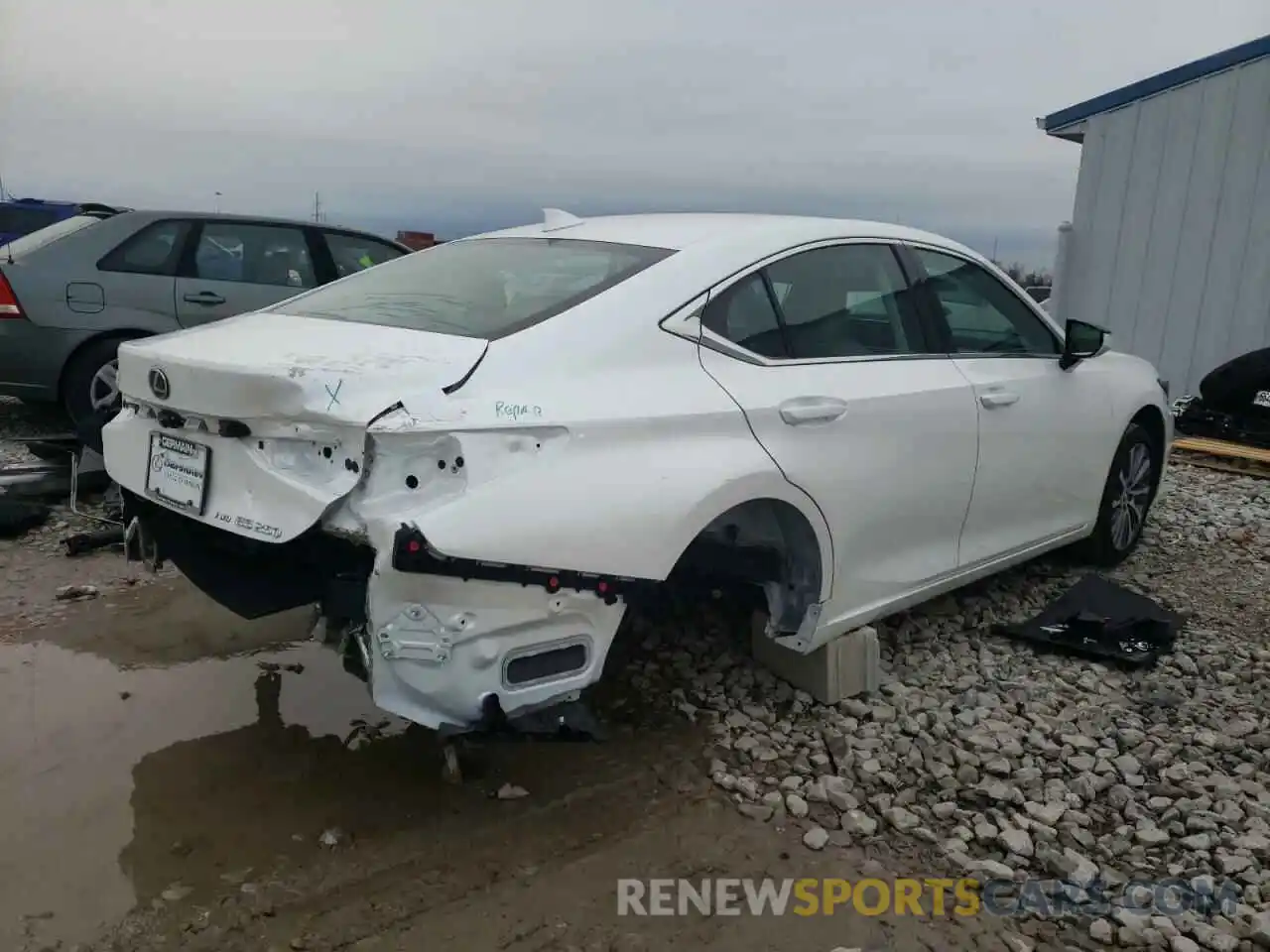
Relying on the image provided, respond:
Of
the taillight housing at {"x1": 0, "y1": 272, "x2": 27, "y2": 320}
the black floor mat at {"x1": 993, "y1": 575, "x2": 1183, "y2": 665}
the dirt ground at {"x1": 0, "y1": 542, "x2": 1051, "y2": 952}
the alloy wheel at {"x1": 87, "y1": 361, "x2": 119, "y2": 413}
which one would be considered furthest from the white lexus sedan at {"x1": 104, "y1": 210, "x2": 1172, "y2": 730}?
the taillight housing at {"x1": 0, "y1": 272, "x2": 27, "y2": 320}

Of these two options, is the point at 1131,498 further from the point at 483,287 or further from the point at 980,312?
the point at 483,287

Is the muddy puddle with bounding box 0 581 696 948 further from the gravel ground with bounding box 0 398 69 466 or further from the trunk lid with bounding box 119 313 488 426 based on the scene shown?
the gravel ground with bounding box 0 398 69 466

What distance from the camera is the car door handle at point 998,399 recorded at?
3789mm

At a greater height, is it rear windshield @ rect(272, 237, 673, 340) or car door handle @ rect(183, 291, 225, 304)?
rear windshield @ rect(272, 237, 673, 340)

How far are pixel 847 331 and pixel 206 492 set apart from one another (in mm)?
2061

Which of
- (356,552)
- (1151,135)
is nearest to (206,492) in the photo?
(356,552)

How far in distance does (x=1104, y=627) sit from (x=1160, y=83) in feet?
25.1

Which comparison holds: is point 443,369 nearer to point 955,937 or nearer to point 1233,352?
point 955,937

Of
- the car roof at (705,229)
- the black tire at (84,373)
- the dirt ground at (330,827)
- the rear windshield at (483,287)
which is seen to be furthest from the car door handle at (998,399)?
the black tire at (84,373)

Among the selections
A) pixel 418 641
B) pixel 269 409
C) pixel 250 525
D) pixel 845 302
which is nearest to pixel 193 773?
pixel 250 525

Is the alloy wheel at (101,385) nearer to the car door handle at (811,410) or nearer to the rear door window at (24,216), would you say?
the car door handle at (811,410)

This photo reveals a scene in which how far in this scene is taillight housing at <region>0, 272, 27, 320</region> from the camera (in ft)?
20.7

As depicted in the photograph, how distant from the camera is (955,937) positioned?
2.45m

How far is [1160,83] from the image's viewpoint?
963cm
